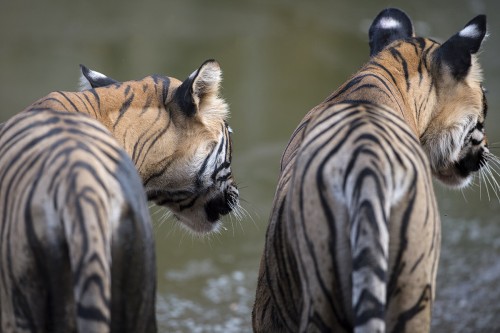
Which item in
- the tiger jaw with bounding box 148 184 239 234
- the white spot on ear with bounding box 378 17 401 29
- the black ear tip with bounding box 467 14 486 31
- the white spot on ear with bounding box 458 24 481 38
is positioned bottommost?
the tiger jaw with bounding box 148 184 239 234

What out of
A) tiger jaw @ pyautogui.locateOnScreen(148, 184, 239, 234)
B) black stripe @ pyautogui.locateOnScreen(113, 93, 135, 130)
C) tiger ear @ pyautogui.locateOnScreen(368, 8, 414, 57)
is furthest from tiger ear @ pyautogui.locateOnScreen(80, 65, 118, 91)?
tiger ear @ pyautogui.locateOnScreen(368, 8, 414, 57)

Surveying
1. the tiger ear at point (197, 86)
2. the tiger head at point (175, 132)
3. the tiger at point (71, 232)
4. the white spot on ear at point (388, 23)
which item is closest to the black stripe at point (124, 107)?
the tiger head at point (175, 132)

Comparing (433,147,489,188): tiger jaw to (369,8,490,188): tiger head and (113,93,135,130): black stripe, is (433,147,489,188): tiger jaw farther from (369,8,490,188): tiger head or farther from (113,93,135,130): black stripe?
(113,93,135,130): black stripe

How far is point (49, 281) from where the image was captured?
296 cm

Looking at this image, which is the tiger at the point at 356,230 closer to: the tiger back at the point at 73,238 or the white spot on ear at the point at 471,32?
the tiger back at the point at 73,238

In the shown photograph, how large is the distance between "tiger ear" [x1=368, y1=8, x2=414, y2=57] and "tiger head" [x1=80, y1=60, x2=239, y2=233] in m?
0.83

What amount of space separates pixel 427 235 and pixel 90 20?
791cm

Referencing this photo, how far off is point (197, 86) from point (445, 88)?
3.83ft

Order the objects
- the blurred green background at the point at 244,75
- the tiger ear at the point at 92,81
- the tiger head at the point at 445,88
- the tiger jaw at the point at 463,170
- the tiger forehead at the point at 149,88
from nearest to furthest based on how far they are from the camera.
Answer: the tiger head at the point at 445,88 < the tiger forehead at the point at 149,88 < the tiger jaw at the point at 463,170 < the tiger ear at the point at 92,81 < the blurred green background at the point at 244,75

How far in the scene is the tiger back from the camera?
2.85m

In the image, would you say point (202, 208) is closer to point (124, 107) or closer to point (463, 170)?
point (124, 107)

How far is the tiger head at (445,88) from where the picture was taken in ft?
13.9

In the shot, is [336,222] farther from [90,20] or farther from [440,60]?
[90,20]

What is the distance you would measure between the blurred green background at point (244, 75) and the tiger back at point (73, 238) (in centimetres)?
345
